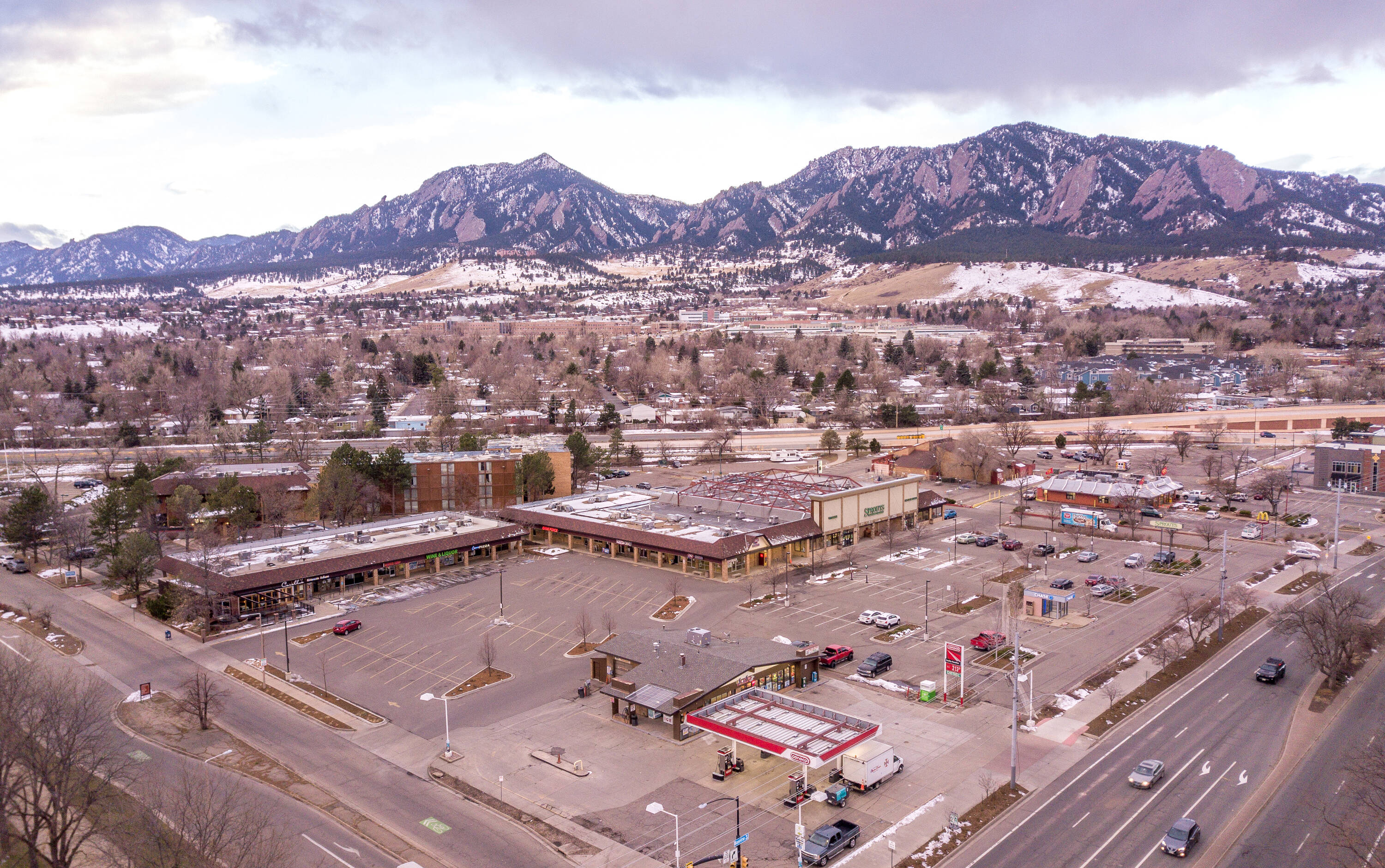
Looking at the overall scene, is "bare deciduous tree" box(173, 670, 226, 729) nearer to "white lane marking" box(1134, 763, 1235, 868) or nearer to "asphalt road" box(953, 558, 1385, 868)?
"asphalt road" box(953, 558, 1385, 868)

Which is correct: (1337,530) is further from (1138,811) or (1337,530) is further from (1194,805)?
(1138,811)

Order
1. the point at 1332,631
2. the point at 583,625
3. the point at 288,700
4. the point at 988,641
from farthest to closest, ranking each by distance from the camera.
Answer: the point at 583,625 → the point at 988,641 → the point at 288,700 → the point at 1332,631

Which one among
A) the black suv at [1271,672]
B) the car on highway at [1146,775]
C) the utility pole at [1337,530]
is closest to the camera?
the car on highway at [1146,775]

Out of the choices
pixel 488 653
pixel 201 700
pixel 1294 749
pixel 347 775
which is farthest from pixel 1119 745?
pixel 201 700

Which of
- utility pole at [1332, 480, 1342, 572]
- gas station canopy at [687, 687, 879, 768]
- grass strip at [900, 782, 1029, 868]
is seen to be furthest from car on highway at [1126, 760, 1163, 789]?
utility pole at [1332, 480, 1342, 572]

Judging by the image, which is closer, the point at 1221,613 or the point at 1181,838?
the point at 1181,838

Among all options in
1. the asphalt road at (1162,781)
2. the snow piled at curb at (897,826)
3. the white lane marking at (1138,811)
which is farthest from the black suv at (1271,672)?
the snow piled at curb at (897,826)

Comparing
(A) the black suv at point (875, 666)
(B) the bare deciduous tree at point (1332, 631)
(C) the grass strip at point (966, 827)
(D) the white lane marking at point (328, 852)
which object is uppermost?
(B) the bare deciduous tree at point (1332, 631)

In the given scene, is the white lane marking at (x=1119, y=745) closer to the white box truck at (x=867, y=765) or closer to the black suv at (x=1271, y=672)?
the black suv at (x=1271, y=672)
